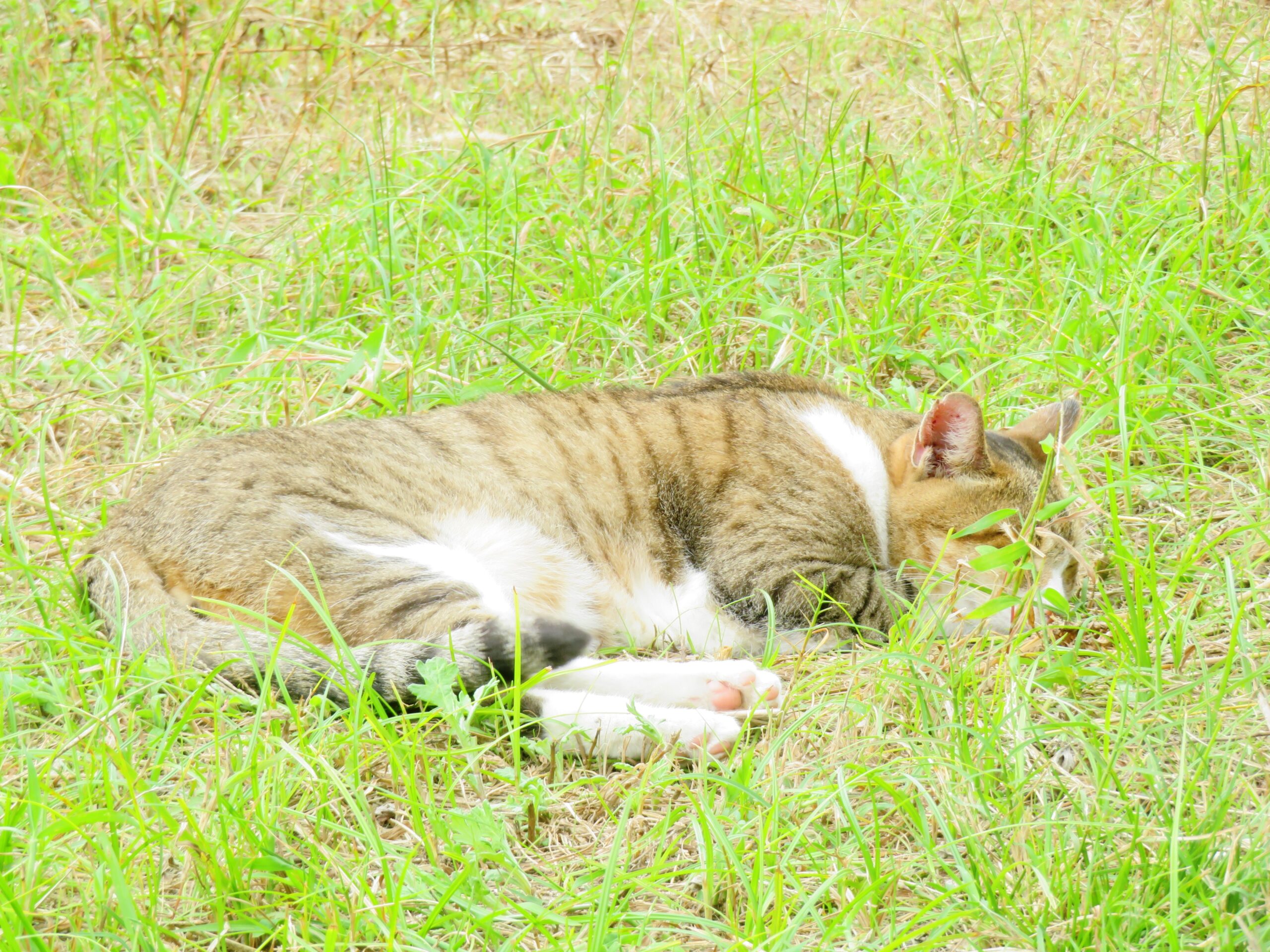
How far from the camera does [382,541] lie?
2.73 metres

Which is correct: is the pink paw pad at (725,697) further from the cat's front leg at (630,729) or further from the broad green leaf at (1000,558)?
the broad green leaf at (1000,558)

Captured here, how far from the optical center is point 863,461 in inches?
128

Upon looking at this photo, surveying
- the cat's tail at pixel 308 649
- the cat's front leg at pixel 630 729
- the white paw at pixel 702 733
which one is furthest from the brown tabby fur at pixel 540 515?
the white paw at pixel 702 733

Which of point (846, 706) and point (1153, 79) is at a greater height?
point (1153, 79)

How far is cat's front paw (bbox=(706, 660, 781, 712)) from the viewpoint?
253 centimetres

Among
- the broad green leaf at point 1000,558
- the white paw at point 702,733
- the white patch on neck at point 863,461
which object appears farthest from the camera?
the white patch on neck at point 863,461

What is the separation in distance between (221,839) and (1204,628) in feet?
6.88

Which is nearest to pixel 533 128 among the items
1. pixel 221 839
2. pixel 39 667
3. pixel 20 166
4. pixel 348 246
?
pixel 348 246

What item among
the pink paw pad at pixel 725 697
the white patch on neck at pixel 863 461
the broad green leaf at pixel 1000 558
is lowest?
the pink paw pad at pixel 725 697

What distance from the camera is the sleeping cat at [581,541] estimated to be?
2459mm

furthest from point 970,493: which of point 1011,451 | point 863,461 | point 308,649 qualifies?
point 308,649

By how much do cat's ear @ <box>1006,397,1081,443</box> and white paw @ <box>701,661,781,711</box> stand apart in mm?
1119

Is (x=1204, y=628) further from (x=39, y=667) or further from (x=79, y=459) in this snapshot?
(x=79, y=459)

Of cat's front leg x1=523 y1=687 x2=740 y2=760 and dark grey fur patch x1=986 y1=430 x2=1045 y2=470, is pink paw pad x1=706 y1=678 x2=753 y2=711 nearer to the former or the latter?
cat's front leg x1=523 y1=687 x2=740 y2=760
